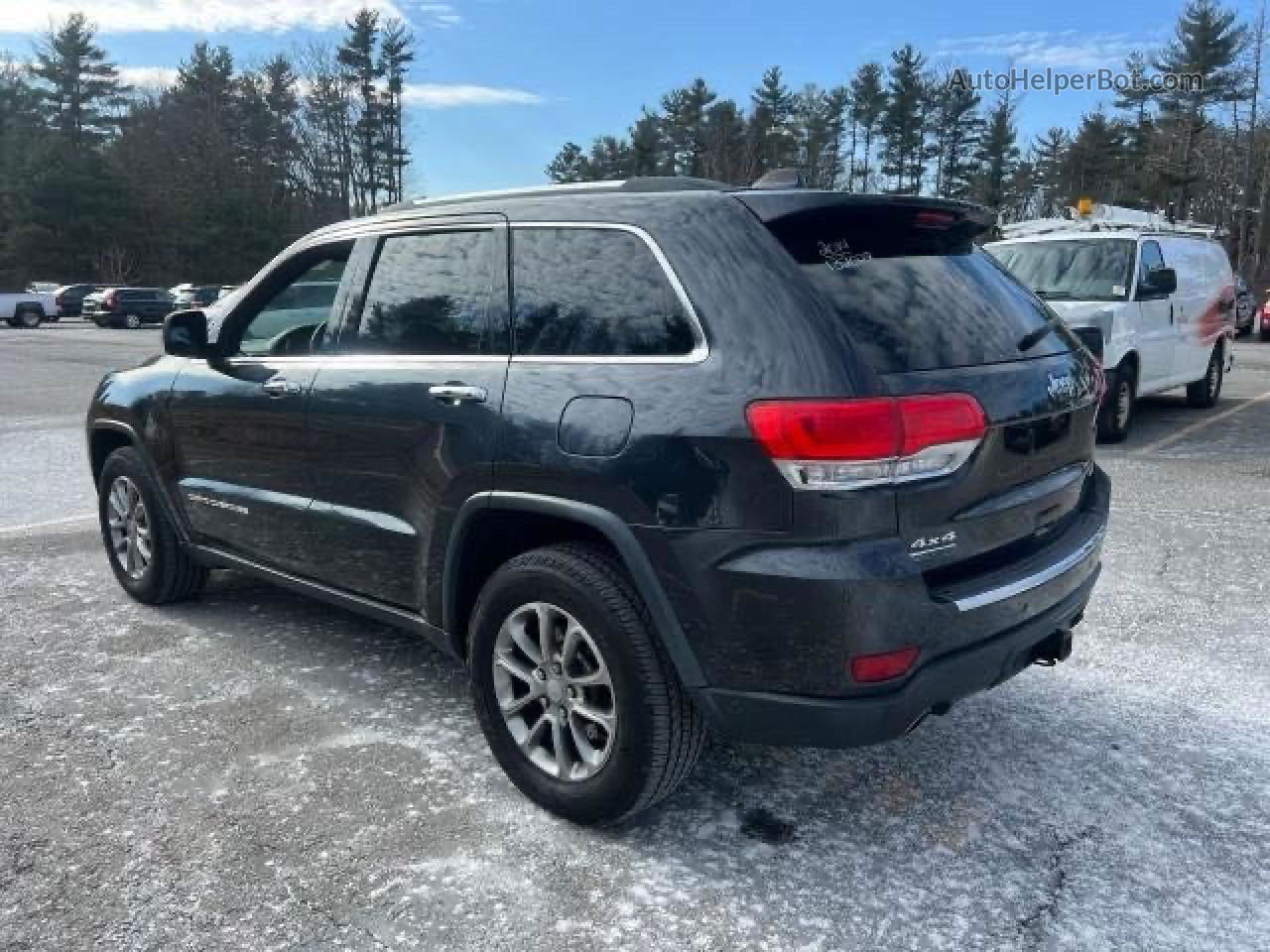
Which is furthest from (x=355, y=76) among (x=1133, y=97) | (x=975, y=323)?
(x=975, y=323)

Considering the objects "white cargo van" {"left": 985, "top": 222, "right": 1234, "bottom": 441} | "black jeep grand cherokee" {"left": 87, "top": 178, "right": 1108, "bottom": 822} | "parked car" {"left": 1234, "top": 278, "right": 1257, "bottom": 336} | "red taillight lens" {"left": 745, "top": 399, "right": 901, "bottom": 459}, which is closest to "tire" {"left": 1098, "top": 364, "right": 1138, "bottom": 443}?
"white cargo van" {"left": 985, "top": 222, "right": 1234, "bottom": 441}

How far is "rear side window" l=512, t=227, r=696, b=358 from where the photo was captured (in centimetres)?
274

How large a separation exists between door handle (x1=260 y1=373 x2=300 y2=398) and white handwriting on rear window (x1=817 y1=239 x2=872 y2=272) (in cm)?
203

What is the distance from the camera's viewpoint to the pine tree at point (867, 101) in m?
66.1

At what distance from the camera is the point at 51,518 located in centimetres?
679

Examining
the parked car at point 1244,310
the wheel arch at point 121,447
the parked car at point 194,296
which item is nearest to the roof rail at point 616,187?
the wheel arch at point 121,447

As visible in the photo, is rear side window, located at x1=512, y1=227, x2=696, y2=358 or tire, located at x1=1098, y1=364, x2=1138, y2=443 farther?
tire, located at x1=1098, y1=364, x2=1138, y2=443

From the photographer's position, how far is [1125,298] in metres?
9.27

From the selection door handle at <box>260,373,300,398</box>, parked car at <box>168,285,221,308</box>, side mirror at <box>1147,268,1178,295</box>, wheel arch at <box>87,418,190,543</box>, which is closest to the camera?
door handle at <box>260,373,300,398</box>

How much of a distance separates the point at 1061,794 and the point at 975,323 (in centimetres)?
144

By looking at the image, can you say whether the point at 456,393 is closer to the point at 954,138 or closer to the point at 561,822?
the point at 561,822

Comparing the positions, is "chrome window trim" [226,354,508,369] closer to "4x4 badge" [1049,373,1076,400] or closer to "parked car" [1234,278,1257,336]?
"4x4 badge" [1049,373,1076,400]

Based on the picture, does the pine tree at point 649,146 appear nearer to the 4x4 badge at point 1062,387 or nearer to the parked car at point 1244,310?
the parked car at point 1244,310

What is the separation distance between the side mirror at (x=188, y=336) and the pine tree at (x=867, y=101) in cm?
6561
